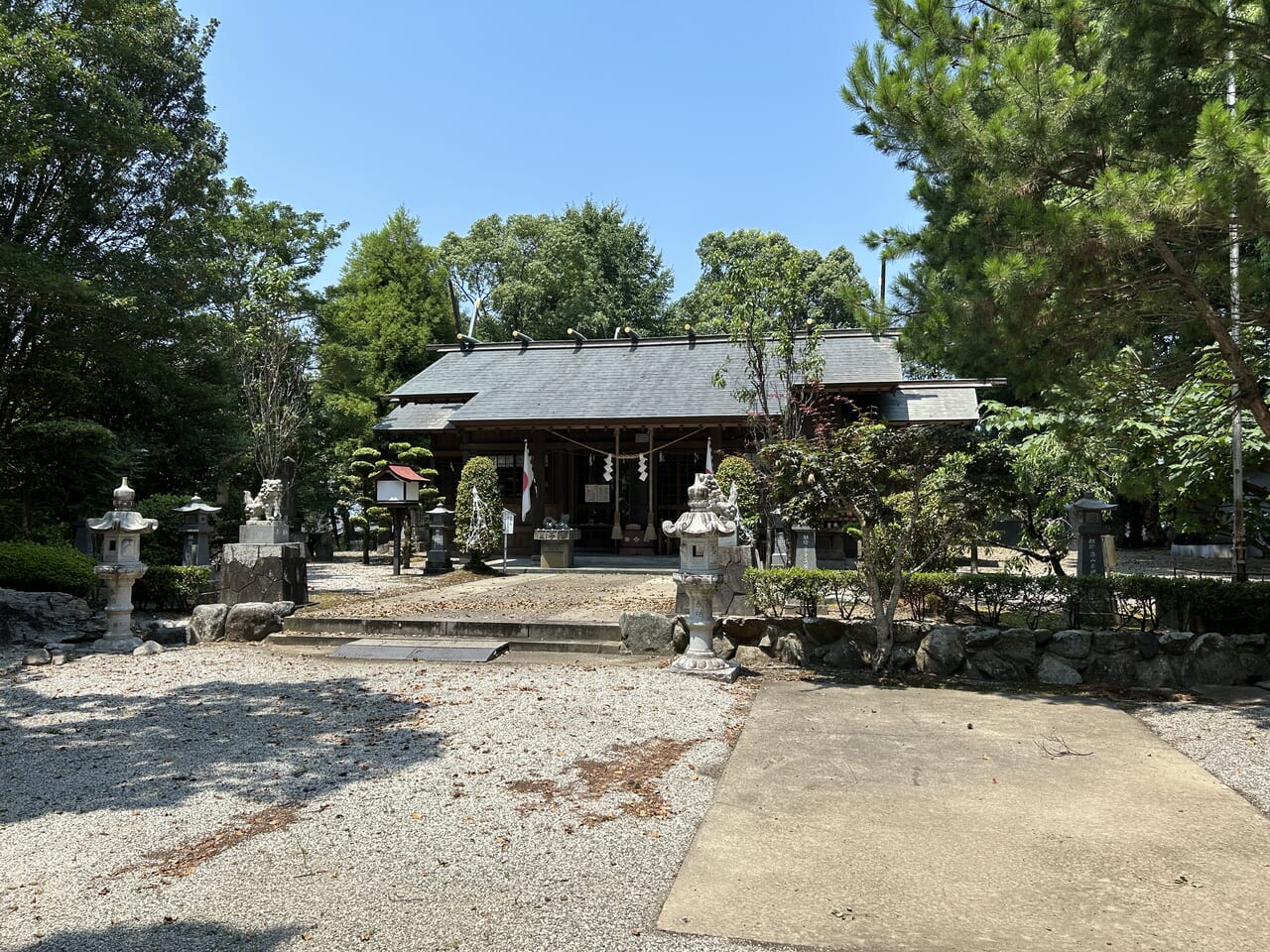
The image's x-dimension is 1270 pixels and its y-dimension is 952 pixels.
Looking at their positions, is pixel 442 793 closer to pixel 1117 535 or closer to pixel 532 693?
pixel 532 693

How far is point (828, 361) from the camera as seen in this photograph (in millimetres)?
18500

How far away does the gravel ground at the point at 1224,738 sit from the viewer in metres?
4.44

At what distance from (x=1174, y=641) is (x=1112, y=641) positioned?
19.5 inches

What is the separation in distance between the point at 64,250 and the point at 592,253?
20737mm

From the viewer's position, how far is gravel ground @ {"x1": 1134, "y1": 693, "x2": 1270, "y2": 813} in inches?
175

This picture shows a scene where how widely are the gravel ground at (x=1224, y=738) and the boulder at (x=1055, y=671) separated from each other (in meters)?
0.80

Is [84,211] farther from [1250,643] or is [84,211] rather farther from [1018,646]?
[1250,643]

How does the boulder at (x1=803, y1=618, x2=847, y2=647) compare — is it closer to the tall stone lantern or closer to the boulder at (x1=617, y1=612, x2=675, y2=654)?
the tall stone lantern

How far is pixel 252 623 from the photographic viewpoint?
9273 millimetres

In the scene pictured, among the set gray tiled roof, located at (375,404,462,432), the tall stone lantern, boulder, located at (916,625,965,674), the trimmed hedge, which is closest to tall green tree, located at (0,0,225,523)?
gray tiled roof, located at (375,404,462,432)

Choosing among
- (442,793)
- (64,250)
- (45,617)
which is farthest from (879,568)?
(64,250)

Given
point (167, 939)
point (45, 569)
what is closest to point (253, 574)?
point (45, 569)

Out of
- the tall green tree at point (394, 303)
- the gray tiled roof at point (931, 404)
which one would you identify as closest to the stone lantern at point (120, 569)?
the gray tiled roof at point (931, 404)

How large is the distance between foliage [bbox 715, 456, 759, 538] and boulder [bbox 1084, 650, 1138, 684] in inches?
214
